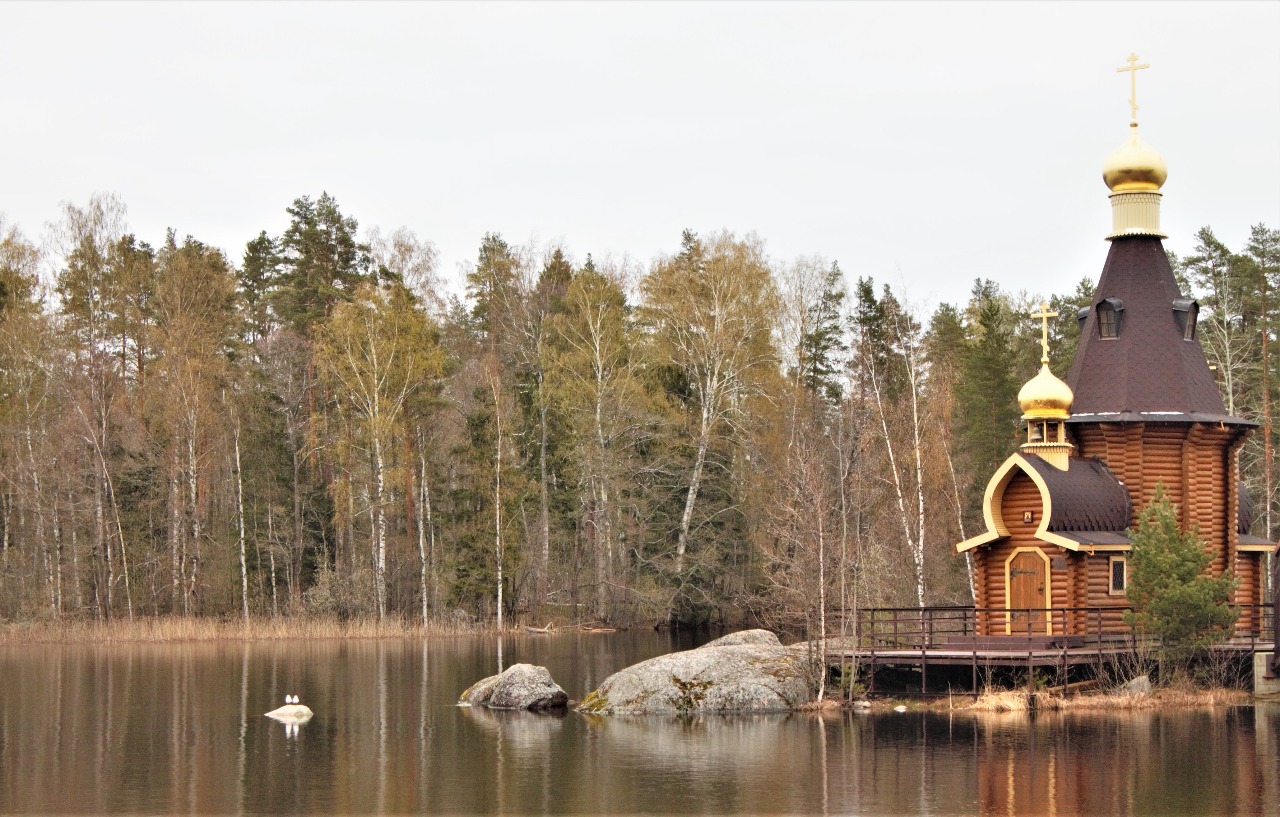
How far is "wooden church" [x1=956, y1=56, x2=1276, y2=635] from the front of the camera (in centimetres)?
3438

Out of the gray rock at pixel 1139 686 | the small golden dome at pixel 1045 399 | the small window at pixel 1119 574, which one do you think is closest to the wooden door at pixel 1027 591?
the small window at pixel 1119 574

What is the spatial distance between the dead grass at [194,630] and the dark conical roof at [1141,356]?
89.9 feet

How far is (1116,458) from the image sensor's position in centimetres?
3584

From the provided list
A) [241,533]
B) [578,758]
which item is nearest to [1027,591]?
[578,758]

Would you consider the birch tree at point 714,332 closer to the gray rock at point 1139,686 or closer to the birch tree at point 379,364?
the birch tree at point 379,364

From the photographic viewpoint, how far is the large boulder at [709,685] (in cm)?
3275

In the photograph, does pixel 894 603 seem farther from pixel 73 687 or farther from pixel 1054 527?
pixel 73 687

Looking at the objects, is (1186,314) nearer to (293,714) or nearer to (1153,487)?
(1153,487)

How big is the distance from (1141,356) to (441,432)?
35.0 metres

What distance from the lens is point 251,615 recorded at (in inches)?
2322

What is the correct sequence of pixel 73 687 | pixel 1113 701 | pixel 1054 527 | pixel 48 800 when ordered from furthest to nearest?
pixel 73 687
pixel 1054 527
pixel 1113 701
pixel 48 800

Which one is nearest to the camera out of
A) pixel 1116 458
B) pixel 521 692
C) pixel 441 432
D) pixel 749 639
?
pixel 521 692

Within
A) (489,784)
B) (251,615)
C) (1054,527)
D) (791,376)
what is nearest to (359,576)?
(251,615)

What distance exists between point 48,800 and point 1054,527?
67.6 ft
